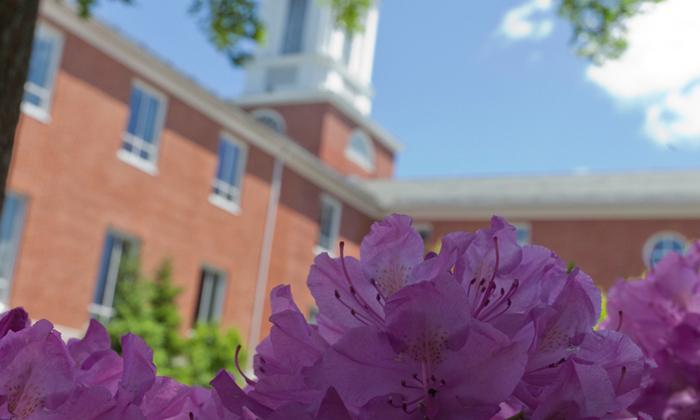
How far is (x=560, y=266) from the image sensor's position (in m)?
0.66

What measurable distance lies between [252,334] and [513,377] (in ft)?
63.6

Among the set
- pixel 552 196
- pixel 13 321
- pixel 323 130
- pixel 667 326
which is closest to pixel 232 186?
pixel 323 130

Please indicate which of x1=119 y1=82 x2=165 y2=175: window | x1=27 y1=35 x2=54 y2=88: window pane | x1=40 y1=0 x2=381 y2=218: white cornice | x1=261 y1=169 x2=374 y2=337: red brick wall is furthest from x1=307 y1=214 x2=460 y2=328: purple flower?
x1=261 y1=169 x2=374 y2=337: red brick wall

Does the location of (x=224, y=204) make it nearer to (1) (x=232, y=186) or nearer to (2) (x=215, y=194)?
(2) (x=215, y=194)

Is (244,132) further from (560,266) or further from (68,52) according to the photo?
(560,266)

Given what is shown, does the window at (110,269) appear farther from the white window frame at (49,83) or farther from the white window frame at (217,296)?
the white window frame at (49,83)

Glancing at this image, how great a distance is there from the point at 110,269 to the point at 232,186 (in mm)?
4714

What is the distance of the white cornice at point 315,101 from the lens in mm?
28519

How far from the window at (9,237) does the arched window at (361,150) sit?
17.2m

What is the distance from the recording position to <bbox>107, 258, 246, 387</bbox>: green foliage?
47.8 feet

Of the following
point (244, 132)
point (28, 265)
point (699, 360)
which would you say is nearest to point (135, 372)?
point (699, 360)

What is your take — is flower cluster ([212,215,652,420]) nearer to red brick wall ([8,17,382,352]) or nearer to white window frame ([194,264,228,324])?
red brick wall ([8,17,382,352])

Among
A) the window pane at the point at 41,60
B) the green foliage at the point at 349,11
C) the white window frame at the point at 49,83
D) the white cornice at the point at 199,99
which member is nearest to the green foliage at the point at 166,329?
the white window frame at the point at 49,83

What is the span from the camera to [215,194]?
1848 centimetres
